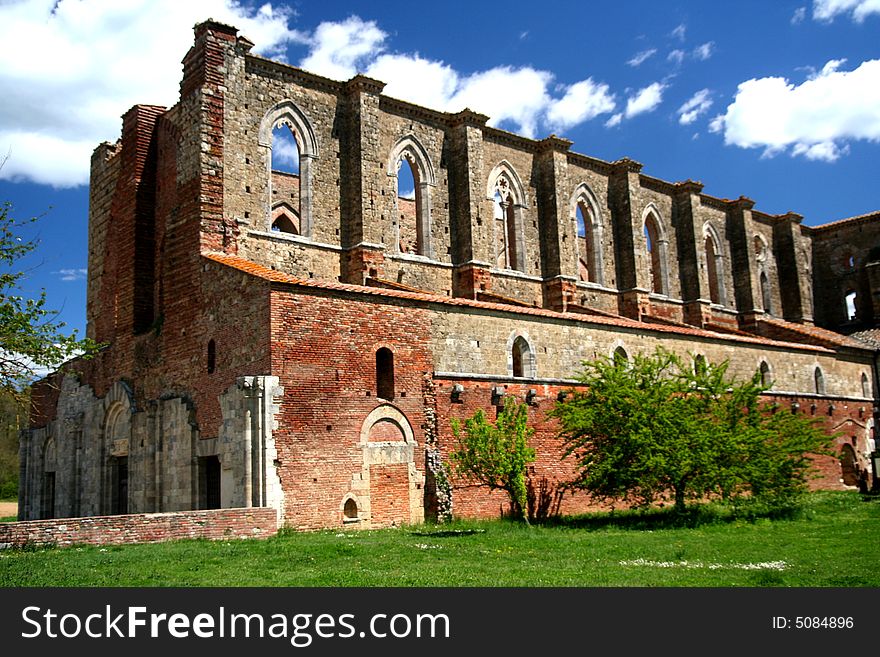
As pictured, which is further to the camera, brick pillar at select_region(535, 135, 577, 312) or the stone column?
the stone column

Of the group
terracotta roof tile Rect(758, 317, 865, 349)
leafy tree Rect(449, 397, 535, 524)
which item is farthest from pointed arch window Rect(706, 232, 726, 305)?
leafy tree Rect(449, 397, 535, 524)

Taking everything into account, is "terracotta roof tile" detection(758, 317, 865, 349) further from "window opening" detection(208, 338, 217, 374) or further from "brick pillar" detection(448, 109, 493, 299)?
"window opening" detection(208, 338, 217, 374)

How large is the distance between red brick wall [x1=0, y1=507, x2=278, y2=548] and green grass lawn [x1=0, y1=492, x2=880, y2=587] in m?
0.27

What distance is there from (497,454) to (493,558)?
5.29 meters

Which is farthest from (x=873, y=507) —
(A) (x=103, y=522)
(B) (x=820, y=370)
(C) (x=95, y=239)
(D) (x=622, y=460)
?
(C) (x=95, y=239)

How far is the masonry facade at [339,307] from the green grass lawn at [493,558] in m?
2.33

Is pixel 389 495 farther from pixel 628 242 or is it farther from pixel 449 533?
pixel 628 242

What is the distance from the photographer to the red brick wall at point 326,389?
16.8 meters

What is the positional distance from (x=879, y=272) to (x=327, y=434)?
30.5 metres

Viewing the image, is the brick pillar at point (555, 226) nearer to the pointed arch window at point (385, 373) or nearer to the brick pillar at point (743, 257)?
the pointed arch window at point (385, 373)

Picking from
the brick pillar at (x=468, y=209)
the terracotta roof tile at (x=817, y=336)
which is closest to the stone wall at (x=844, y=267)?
the terracotta roof tile at (x=817, y=336)

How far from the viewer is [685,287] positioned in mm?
34250

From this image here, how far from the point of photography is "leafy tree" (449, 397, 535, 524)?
17750mm

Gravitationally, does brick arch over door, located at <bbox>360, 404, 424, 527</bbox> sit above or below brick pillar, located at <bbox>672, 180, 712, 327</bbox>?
below
